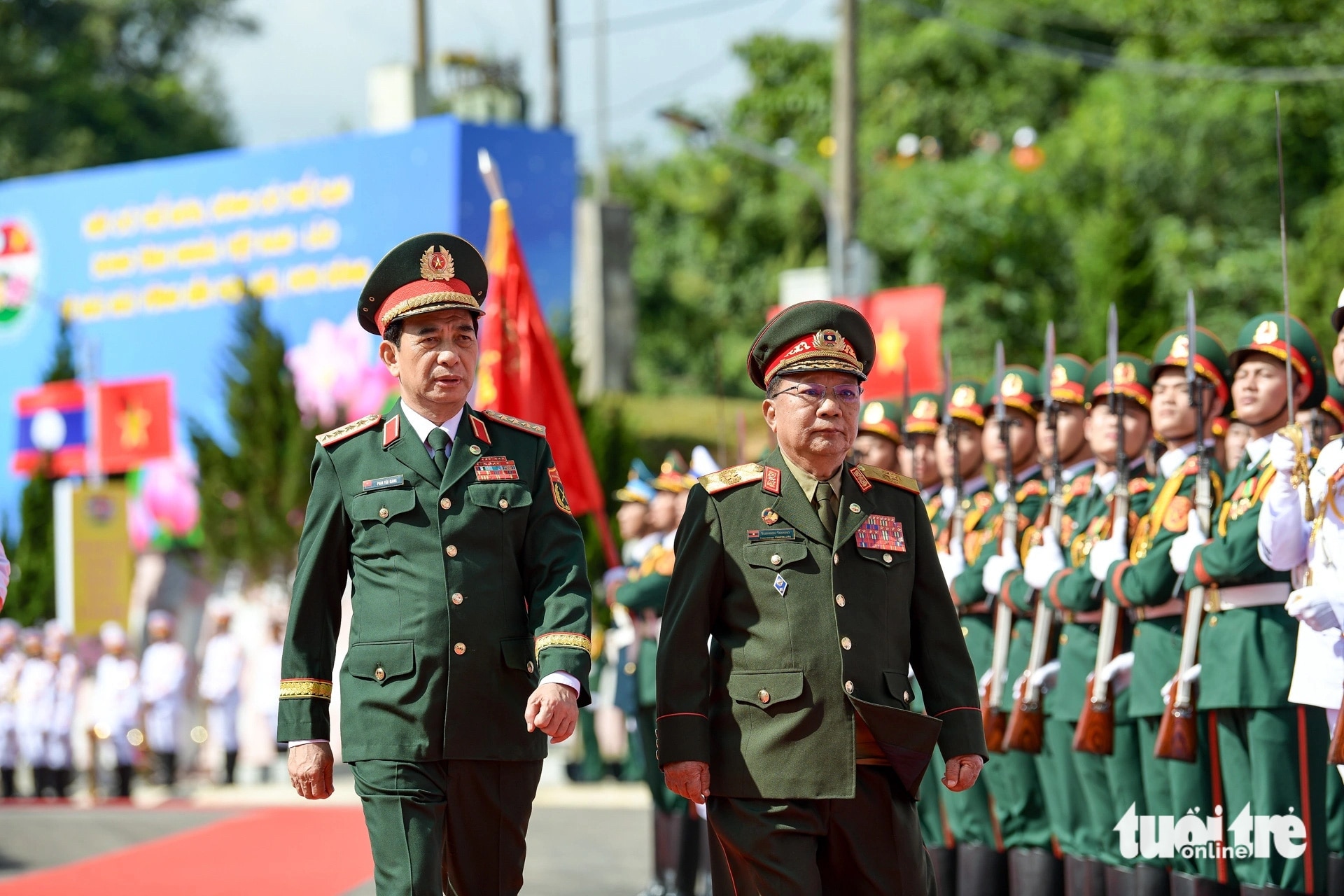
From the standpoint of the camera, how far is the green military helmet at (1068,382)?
774 centimetres

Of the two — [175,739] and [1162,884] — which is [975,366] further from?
[1162,884]

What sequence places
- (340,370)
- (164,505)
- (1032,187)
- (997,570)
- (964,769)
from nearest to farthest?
(964,769), (997,570), (340,370), (164,505), (1032,187)

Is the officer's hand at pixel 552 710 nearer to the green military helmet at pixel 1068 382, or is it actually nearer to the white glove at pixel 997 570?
the white glove at pixel 997 570

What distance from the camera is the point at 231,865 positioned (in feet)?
37.6

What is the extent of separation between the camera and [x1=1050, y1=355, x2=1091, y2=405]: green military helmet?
774 centimetres

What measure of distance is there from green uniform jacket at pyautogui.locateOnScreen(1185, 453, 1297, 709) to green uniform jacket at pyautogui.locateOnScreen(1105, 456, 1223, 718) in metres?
0.22

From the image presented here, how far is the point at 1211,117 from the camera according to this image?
2812 cm

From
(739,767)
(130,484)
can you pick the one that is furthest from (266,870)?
(130,484)

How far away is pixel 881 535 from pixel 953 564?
329cm

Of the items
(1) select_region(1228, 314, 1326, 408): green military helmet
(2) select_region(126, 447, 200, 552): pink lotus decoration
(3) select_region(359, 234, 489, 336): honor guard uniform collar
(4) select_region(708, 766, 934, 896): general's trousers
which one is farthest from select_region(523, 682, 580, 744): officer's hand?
(2) select_region(126, 447, 200, 552): pink lotus decoration

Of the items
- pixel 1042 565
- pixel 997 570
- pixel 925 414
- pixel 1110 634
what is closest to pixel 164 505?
pixel 925 414

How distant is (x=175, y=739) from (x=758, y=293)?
18646 mm

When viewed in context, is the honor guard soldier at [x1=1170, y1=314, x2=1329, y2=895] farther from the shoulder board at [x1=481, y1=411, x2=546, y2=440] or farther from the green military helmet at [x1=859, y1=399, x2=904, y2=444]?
the shoulder board at [x1=481, y1=411, x2=546, y2=440]

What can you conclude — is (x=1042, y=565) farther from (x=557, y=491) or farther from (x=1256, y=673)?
(x=557, y=491)
